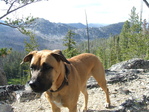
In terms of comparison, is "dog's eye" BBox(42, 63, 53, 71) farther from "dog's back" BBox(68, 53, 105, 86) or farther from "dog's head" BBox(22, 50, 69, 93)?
"dog's back" BBox(68, 53, 105, 86)

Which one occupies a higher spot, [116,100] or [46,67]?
[46,67]

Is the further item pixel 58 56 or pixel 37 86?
pixel 58 56

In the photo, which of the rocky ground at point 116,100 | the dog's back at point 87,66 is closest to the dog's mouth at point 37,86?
the dog's back at point 87,66

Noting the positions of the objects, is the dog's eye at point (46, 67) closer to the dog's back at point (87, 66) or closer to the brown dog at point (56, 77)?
the brown dog at point (56, 77)

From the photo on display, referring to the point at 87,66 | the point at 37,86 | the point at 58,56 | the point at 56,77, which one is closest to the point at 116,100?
the point at 87,66

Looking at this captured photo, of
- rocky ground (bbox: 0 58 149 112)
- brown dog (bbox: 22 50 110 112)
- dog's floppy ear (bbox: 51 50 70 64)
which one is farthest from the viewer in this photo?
rocky ground (bbox: 0 58 149 112)

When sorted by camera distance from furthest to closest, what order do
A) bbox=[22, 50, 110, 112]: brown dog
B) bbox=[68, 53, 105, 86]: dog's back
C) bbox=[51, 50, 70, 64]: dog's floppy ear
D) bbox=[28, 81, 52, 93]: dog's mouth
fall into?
bbox=[68, 53, 105, 86]: dog's back → bbox=[51, 50, 70, 64]: dog's floppy ear → bbox=[22, 50, 110, 112]: brown dog → bbox=[28, 81, 52, 93]: dog's mouth

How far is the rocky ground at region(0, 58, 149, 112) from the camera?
15.4 feet

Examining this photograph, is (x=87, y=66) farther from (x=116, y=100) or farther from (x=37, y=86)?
(x=37, y=86)

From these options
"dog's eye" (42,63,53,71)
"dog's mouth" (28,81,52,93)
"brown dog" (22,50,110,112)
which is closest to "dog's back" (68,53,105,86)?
"brown dog" (22,50,110,112)

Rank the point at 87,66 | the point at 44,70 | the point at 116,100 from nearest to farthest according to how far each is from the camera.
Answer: the point at 44,70, the point at 87,66, the point at 116,100

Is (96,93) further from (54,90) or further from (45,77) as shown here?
(45,77)

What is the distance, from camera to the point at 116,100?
5.44 meters

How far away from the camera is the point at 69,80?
3449mm
